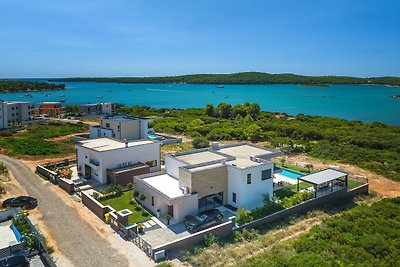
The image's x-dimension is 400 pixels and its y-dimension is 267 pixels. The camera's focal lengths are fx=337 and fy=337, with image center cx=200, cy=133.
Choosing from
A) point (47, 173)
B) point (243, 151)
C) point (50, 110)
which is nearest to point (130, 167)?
point (47, 173)

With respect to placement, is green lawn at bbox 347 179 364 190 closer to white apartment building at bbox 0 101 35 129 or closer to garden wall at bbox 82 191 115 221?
garden wall at bbox 82 191 115 221

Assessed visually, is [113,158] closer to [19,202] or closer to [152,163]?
[152,163]

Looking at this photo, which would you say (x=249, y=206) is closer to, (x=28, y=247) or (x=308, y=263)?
(x=308, y=263)

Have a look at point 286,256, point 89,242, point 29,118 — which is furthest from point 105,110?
point 286,256

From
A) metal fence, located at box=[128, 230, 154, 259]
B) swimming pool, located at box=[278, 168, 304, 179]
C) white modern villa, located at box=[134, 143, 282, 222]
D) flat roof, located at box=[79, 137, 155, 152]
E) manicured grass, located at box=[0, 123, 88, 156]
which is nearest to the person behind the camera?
metal fence, located at box=[128, 230, 154, 259]

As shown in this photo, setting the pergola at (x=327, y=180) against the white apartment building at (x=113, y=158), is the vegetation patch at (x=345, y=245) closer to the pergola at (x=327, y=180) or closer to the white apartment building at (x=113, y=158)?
the pergola at (x=327, y=180)

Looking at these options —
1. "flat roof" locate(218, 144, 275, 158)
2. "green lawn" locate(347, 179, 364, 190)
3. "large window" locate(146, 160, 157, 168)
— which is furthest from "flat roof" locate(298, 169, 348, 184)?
"large window" locate(146, 160, 157, 168)
